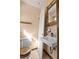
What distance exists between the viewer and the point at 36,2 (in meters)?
2.01

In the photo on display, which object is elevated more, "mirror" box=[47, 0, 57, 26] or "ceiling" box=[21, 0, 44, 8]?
"ceiling" box=[21, 0, 44, 8]

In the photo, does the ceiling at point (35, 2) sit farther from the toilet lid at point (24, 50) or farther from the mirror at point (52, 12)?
the toilet lid at point (24, 50)

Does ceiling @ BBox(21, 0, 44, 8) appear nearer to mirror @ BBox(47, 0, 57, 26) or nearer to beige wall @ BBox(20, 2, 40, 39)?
beige wall @ BBox(20, 2, 40, 39)

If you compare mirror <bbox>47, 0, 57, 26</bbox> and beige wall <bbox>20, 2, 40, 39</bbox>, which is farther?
beige wall <bbox>20, 2, 40, 39</bbox>

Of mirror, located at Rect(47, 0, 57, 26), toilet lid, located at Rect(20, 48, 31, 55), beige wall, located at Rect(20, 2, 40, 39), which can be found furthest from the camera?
beige wall, located at Rect(20, 2, 40, 39)

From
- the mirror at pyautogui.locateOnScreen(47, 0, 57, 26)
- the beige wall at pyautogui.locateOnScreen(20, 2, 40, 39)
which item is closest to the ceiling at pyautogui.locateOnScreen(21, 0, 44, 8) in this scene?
the beige wall at pyautogui.locateOnScreen(20, 2, 40, 39)

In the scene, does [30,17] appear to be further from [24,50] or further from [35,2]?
[24,50]

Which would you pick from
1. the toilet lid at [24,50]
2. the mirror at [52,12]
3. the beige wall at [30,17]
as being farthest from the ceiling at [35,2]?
the toilet lid at [24,50]

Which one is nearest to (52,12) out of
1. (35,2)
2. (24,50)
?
(35,2)

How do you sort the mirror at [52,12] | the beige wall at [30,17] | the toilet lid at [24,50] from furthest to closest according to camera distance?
1. the beige wall at [30,17]
2. the toilet lid at [24,50]
3. the mirror at [52,12]

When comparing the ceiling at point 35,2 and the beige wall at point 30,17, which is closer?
the ceiling at point 35,2

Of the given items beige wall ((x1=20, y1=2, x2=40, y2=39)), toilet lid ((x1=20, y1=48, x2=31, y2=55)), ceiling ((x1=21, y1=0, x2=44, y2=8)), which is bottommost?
toilet lid ((x1=20, y1=48, x2=31, y2=55))

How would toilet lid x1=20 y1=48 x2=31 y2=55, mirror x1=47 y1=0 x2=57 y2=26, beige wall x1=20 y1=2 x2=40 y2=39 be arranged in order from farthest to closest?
beige wall x1=20 y1=2 x2=40 y2=39, toilet lid x1=20 y1=48 x2=31 y2=55, mirror x1=47 y1=0 x2=57 y2=26
